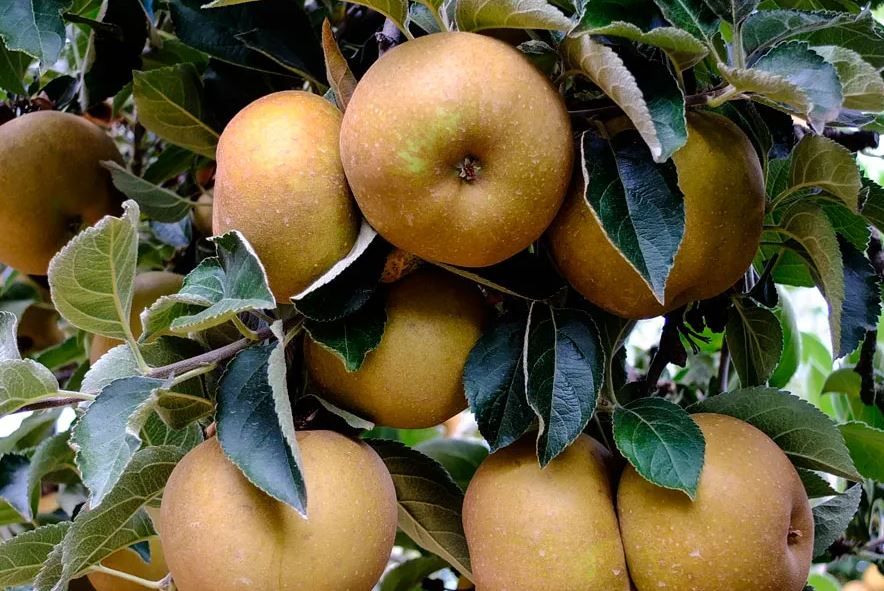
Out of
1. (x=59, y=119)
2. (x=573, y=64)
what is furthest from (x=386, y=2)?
(x=59, y=119)

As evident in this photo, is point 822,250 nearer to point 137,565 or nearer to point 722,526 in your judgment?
point 722,526

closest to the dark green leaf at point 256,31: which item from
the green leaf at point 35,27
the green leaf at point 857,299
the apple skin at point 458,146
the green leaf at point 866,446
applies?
the green leaf at point 35,27

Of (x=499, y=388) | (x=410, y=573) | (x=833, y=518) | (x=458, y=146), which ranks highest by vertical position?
(x=458, y=146)

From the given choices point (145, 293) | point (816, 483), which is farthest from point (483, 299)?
point (145, 293)

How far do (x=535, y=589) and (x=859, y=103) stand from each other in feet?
1.44

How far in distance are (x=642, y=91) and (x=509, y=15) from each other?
0.38 feet

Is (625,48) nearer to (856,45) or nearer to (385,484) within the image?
(856,45)

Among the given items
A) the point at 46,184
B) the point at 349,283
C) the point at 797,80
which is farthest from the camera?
the point at 46,184

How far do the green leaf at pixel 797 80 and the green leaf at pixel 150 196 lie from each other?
2.42ft

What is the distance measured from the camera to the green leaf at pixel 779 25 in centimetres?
67

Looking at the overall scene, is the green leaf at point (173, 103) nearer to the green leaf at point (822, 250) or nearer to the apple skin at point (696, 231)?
the apple skin at point (696, 231)

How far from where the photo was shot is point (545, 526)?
2.20 ft

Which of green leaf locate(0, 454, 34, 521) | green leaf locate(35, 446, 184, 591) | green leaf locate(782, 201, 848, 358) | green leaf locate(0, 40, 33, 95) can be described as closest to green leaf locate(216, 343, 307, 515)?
green leaf locate(35, 446, 184, 591)

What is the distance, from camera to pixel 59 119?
1.07 meters
